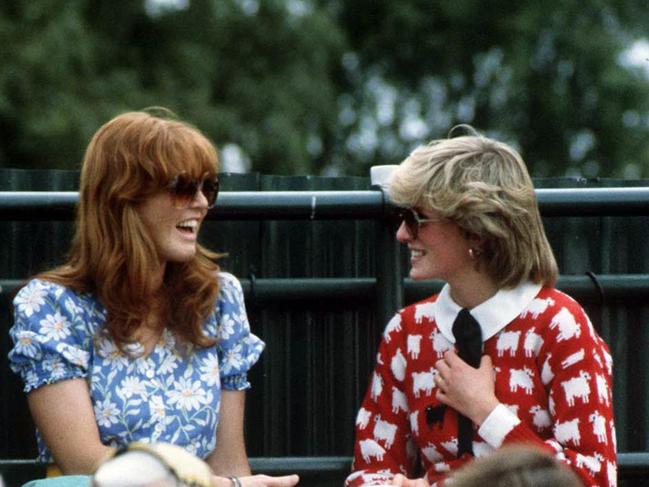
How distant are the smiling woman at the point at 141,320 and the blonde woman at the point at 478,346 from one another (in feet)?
1.23

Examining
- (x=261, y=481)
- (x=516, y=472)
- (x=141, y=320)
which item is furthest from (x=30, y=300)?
(x=516, y=472)

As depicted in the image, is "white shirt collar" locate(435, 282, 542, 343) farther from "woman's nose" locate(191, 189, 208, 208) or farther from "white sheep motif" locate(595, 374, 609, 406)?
"woman's nose" locate(191, 189, 208, 208)

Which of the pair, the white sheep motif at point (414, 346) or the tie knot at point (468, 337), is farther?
the white sheep motif at point (414, 346)

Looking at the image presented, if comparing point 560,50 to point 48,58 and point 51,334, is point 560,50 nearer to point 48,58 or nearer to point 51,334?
point 48,58

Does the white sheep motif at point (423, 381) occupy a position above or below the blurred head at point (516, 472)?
below

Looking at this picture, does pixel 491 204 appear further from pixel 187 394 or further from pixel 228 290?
pixel 187 394

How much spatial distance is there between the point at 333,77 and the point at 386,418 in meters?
19.1

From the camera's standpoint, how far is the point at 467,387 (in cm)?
344

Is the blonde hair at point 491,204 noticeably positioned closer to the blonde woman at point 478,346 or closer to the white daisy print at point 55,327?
the blonde woman at point 478,346

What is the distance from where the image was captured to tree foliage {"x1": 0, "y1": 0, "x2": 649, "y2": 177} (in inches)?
664

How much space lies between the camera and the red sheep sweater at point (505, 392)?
3.38 meters

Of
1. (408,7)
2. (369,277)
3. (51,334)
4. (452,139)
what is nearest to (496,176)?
(452,139)

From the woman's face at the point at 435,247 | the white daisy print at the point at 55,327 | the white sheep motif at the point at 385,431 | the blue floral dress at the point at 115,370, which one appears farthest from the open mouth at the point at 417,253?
the white daisy print at the point at 55,327

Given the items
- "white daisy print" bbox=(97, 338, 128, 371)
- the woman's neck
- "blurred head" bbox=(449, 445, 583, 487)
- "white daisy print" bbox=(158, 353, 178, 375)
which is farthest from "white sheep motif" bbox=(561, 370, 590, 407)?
"blurred head" bbox=(449, 445, 583, 487)
